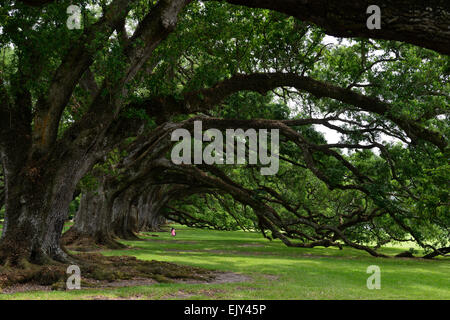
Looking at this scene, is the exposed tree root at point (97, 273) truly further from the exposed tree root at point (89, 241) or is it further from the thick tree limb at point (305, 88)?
the exposed tree root at point (89, 241)

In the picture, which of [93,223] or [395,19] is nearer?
[395,19]

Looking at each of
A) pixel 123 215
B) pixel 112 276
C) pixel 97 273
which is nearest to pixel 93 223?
pixel 123 215

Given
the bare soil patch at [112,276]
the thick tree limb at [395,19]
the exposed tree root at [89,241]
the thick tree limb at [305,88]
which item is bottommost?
the exposed tree root at [89,241]

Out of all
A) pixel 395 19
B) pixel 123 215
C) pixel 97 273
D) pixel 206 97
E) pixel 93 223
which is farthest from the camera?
pixel 123 215

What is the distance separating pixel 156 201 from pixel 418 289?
115ft

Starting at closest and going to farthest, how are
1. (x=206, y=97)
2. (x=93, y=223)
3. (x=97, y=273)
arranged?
1. (x=97, y=273)
2. (x=206, y=97)
3. (x=93, y=223)

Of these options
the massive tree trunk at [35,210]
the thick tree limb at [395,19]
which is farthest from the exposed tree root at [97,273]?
the thick tree limb at [395,19]

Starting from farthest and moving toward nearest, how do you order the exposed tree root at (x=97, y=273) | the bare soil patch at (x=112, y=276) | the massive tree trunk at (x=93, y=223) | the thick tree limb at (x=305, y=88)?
the massive tree trunk at (x=93, y=223) → the thick tree limb at (x=305, y=88) → the exposed tree root at (x=97, y=273) → the bare soil patch at (x=112, y=276)

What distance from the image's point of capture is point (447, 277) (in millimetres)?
12688

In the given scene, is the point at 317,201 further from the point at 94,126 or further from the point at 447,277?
the point at 94,126

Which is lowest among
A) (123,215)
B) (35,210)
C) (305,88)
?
(123,215)

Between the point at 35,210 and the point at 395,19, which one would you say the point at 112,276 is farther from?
the point at 395,19

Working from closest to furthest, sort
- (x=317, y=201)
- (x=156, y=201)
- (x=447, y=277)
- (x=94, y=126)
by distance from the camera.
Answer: (x=94, y=126) < (x=447, y=277) < (x=317, y=201) < (x=156, y=201)
